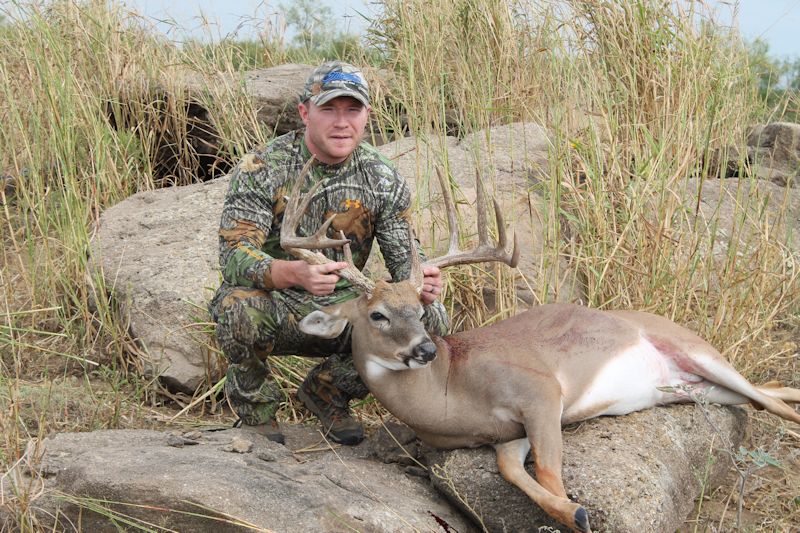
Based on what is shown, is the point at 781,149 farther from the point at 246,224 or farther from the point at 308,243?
the point at 308,243

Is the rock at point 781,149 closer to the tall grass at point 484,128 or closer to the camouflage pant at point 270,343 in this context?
the tall grass at point 484,128

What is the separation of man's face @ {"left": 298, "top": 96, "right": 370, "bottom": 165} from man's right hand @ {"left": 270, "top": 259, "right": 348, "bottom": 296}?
726 mm

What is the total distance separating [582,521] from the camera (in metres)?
3.71

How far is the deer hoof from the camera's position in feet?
12.2

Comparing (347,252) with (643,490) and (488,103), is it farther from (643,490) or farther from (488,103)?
(488,103)

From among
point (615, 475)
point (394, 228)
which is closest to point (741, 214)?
point (394, 228)

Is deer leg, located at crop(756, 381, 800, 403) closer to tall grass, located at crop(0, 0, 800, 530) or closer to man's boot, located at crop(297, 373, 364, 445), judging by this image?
tall grass, located at crop(0, 0, 800, 530)

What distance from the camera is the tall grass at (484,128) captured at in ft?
18.8

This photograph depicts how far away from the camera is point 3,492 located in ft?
12.6

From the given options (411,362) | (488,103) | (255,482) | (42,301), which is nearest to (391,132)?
(488,103)

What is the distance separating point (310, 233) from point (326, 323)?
2.00ft

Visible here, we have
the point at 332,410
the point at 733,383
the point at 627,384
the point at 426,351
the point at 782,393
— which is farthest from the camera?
the point at 332,410

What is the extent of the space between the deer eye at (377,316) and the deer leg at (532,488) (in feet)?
2.42

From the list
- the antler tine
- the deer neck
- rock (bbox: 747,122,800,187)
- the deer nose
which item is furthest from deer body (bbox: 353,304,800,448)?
rock (bbox: 747,122,800,187)
